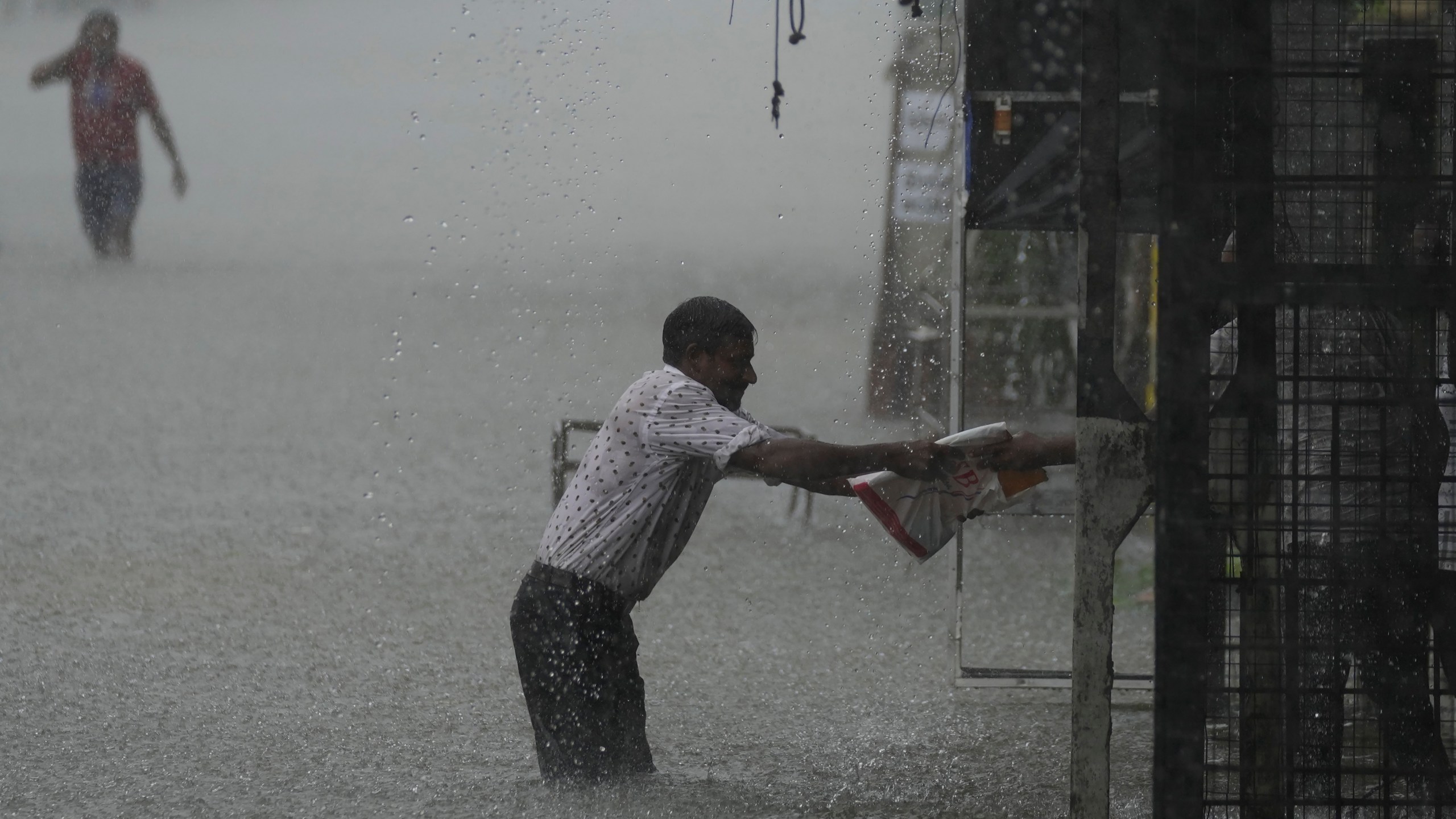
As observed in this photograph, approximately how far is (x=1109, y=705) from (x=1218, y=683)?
9.8 inches

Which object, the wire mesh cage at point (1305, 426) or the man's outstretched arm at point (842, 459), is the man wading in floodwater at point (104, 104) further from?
the wire mesh cage at point (1305, 426)

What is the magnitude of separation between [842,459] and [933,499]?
37 centimetres

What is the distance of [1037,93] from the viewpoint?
4.50 m

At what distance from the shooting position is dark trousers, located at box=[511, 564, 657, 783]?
11.5 feet

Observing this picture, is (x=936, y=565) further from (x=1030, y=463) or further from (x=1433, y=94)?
(x=1433, y=94)

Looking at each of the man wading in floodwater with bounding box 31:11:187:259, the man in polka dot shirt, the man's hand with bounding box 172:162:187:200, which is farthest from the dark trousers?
the man's hand with bounding box 172:162:187:200

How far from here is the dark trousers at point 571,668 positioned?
3.51 metres

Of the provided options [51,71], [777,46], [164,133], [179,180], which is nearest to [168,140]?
[164,133]

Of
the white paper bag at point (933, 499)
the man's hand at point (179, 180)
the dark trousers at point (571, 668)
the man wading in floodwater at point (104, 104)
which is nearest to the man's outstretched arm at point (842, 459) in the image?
the white paper bag at point (933, 499)

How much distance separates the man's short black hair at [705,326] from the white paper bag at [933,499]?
0.44 meters

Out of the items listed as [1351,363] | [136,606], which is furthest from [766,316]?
[1351,363]

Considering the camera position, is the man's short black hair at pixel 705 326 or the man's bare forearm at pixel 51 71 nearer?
the man's short black hair at pixel 705 326

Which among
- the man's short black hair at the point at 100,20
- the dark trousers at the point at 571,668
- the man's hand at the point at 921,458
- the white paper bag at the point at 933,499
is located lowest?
the dark trousers at the point at 571,668

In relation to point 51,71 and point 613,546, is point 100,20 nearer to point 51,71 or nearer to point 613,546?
point 51,71
